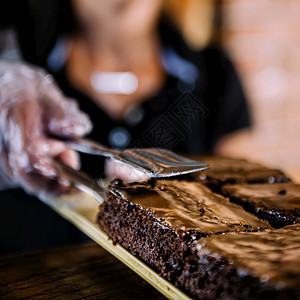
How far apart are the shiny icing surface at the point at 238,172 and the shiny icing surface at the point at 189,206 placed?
17 cm

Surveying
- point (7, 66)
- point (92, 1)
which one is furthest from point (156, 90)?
point (7, 66)

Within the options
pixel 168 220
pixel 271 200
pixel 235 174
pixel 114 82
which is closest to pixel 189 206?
pixel 168 220

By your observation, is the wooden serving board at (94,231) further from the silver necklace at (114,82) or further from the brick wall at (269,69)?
the brick wall at (269,69)

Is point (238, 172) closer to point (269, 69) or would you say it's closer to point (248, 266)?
point (248, 266)

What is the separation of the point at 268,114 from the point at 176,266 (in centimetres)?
328

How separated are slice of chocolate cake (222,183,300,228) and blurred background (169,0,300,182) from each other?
1.92 m

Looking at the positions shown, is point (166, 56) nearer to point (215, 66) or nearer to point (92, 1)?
point (215, 66)

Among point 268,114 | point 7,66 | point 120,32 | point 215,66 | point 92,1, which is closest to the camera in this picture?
point 7,66


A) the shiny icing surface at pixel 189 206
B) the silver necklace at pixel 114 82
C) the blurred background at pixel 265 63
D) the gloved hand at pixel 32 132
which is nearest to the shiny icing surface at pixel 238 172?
the shiny icing surface at pixel 189 206

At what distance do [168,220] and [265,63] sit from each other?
10.5ft

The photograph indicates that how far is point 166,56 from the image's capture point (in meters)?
2.97

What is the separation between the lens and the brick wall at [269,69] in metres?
3.59

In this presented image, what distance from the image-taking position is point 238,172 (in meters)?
1.43

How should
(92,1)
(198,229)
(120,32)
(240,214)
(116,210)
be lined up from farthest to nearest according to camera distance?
(120,32), (92,1), (116,210), (240,214), (198,229)
